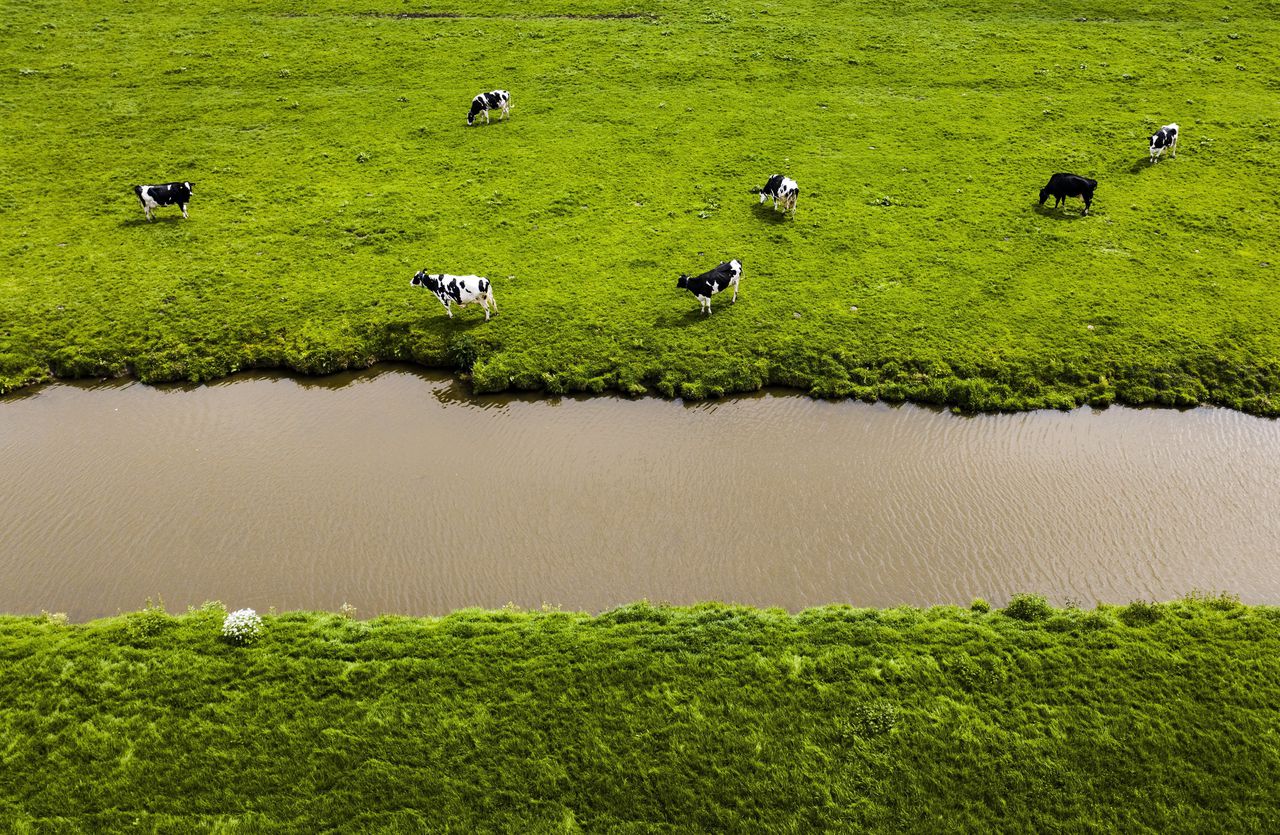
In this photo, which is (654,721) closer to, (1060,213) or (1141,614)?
(1141,614)

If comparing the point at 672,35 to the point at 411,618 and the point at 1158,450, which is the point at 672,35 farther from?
the point at 411,618

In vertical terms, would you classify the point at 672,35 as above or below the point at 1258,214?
above

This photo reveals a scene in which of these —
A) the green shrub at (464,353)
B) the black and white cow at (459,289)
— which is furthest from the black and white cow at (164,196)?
the green shrub at (464,353)

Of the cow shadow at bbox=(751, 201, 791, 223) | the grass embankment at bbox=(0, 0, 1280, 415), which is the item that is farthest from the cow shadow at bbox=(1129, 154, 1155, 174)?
the cow shadow at bbox=(751, 201, 791, 223)

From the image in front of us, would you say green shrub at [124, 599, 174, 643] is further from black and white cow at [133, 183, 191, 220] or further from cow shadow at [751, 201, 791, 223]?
cow shadow at [751, 201, 791, 223]

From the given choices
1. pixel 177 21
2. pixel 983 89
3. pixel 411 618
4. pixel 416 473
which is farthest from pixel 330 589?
pixel 177 21

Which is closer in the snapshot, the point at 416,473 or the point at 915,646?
the point at 915,646
